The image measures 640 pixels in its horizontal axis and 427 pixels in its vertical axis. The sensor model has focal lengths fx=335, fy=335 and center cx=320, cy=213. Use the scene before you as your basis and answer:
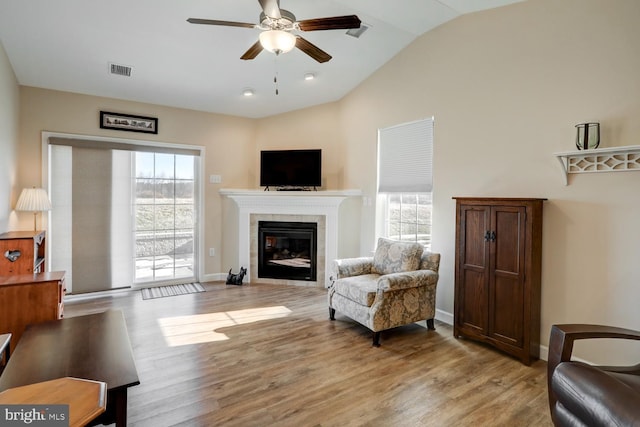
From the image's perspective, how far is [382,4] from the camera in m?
3.17

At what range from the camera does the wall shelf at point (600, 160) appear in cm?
235

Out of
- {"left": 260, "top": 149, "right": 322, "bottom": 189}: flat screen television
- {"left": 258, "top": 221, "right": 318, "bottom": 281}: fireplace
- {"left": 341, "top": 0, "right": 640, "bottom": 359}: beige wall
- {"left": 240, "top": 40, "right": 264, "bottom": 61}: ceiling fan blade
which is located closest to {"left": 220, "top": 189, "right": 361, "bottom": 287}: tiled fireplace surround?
{"left": 258, "top": 221, "right": 318, "bottom": 281}: fireplace

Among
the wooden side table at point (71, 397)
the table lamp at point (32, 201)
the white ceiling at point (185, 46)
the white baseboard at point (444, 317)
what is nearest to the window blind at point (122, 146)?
the white ceiling at point (185, 46)

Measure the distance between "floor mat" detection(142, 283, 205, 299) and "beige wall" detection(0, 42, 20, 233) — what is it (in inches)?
68.2

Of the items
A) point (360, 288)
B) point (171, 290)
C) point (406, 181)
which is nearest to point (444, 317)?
point (360, 288)

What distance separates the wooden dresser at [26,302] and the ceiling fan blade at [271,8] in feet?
8.63

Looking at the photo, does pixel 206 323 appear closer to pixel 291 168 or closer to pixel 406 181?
pixel 291 168

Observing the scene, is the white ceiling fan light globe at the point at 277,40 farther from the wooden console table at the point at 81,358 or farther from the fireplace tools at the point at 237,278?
the fireplace tools at the point at 237,278

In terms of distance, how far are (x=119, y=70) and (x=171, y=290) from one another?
2.94 m

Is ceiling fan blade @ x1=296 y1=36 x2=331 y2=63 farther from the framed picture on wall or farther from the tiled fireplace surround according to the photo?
the framed picture on wall

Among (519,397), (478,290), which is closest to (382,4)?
(478,290)

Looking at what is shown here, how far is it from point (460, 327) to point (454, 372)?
2.31 feet

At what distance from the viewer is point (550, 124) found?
9.25ft

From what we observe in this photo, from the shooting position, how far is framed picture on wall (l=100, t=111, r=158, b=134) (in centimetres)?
452
